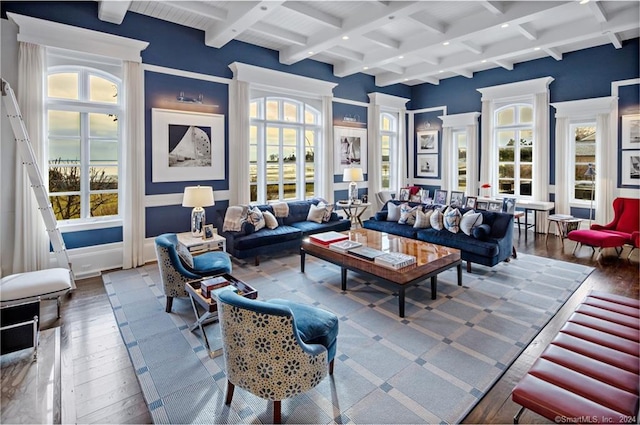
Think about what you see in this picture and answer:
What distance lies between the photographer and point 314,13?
5.41 meters

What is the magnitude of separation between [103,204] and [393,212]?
5.01 meters

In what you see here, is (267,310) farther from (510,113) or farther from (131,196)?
(510,113)

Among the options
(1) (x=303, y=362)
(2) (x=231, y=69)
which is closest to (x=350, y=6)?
(2) (x=231, y=69)

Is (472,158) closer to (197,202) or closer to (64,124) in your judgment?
(197,202)

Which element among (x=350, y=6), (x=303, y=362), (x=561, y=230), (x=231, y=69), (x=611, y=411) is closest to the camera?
(x=611, y=411)

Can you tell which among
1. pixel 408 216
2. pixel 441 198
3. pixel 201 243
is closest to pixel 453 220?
pixel 408 216

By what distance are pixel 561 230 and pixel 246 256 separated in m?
6.38

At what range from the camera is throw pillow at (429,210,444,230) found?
5914 millimetres

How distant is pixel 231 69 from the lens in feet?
21.4

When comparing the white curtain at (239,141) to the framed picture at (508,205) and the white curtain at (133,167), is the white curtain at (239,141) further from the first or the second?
the framed picture at (508,205)

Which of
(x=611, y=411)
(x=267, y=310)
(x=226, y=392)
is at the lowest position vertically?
(x=226, y=392)

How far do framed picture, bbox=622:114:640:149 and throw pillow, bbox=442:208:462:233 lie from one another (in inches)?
Result: 162

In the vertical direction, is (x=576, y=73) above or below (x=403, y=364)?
above

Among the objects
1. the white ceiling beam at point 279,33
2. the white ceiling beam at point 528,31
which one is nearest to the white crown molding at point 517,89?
the white ceiling beam at point 528,31
